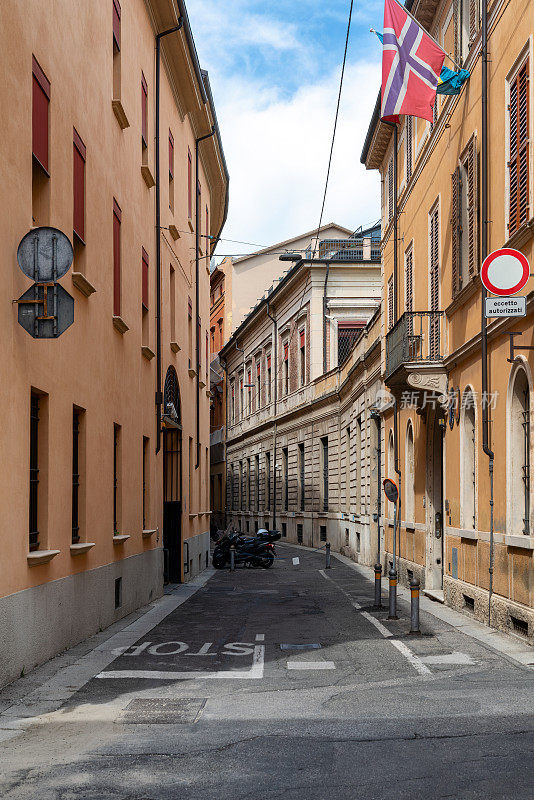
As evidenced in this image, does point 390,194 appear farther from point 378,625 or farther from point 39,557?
point 39,557

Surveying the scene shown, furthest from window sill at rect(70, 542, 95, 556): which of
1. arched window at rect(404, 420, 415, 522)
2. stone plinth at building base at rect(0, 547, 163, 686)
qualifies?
arched window at rect(404, 420, 415, 522)

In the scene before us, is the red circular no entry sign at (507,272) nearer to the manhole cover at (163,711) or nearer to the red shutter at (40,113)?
the red shutter at (40,113)

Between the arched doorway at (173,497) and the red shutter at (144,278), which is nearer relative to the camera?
the red shutter at (144,278)

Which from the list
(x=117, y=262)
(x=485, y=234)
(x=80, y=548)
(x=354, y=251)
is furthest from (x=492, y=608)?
(x=354, y=251)

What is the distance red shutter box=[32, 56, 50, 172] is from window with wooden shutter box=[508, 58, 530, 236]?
606 centimetres

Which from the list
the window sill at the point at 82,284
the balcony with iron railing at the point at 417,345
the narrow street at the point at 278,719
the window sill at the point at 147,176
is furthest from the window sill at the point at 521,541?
the window sill at the point at 147,176

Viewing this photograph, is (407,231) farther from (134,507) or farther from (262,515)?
(262,515)

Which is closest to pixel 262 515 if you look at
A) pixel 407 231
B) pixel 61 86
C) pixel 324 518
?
pixel 324 518

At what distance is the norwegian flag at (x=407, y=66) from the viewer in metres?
16.5

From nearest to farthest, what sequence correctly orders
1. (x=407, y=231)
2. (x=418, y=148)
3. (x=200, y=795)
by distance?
(x=200, y=795) → (x=418, y=148) → (x=407, y=231)

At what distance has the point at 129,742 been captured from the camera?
24.0ft

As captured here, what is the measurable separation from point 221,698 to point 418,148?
15489 millimetres

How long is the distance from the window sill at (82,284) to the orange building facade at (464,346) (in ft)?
18.6

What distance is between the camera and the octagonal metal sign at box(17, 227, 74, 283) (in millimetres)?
9891
